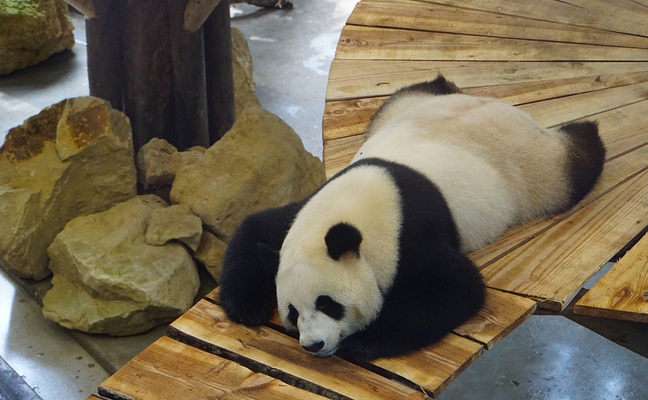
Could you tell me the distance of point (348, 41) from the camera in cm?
364

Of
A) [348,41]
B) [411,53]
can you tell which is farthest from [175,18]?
[411,53]

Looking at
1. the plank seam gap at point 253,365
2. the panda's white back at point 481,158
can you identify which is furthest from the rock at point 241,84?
the plank seam gap at point 253,365

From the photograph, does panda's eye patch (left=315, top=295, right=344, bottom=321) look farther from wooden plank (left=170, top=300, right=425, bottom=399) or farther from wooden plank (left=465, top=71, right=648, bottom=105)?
wooden plank (left=465, top=71, right=648, bottom=105)

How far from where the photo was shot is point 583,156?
2607 millimetres

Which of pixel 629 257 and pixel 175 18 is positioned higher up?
pixel 175 18

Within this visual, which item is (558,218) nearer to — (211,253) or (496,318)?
(496,318)

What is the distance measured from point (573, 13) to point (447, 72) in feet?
3.24

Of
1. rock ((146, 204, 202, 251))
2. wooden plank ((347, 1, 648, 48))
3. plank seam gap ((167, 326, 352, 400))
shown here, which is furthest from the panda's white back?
rock ((146, 204, 202, 251))

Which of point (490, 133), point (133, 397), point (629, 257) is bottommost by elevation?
point (133, 397)

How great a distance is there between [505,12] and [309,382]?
2648 mm

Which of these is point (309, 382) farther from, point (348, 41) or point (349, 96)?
point (348, 41)

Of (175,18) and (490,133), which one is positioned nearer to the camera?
(490,133)

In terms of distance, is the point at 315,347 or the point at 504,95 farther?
the point at 504,95

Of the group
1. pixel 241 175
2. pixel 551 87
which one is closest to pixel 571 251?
pixel 551 87
